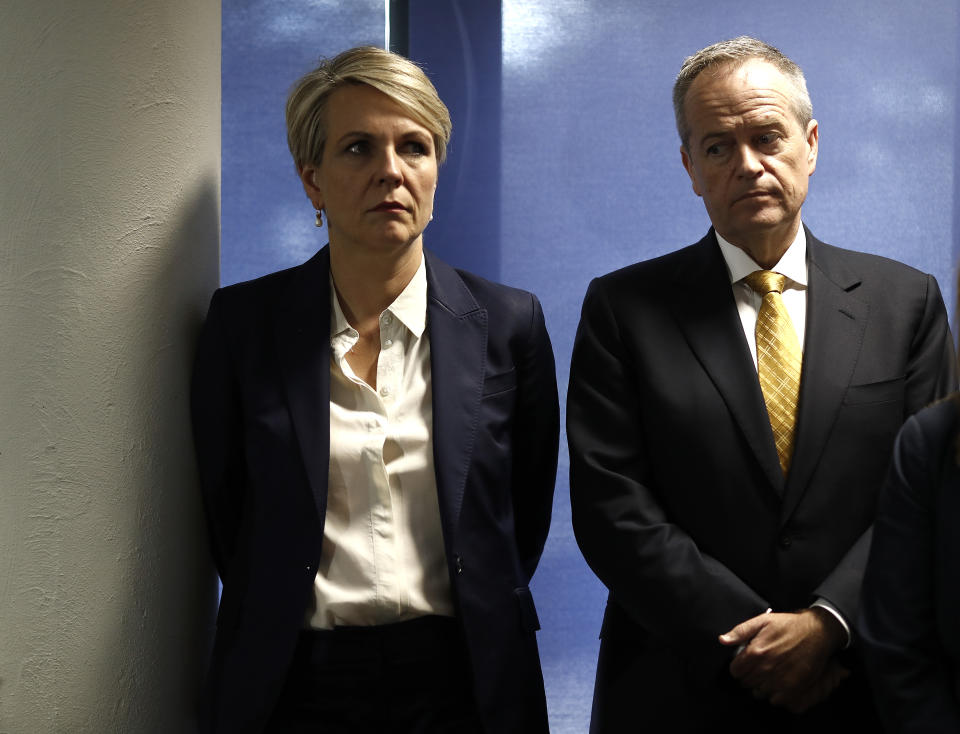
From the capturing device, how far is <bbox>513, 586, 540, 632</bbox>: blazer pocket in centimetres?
214

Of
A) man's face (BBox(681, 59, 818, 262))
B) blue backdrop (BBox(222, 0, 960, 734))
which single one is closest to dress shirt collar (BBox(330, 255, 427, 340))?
man's face (BBox(681, 59, 818, 262))

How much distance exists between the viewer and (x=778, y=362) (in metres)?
2.06

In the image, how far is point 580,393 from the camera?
2.14 metres

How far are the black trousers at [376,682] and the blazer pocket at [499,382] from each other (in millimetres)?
456

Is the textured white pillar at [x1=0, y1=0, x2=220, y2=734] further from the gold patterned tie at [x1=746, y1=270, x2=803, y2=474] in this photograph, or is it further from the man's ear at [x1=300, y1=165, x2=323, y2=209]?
the gold patterned tie at [x1=746, y1=270, x2=803, y2=474]

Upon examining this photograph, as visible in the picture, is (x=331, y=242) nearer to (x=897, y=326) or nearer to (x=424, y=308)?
(x=424, y=308)

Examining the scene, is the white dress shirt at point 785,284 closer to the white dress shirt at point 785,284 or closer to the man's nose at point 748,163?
the white dress shirt at point 785,284

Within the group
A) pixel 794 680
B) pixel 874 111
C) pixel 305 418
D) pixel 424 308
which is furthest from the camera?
pixel 874 111

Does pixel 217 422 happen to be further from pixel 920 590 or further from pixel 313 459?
pixel 920 590

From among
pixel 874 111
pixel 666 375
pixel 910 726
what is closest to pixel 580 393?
pixel 666 375

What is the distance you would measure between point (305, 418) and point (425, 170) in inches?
21.6

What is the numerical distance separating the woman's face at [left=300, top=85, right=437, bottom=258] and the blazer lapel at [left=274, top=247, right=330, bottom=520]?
0.12 meters

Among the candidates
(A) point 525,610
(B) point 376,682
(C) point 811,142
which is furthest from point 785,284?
(B) point 376,682

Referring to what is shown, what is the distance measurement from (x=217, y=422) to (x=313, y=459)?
263 mm
